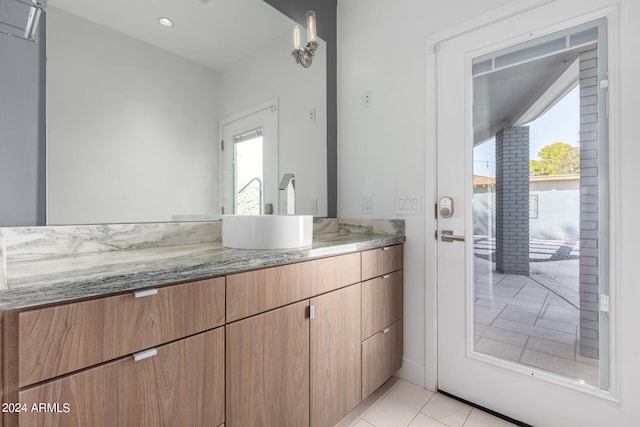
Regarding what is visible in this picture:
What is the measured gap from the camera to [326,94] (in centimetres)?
205

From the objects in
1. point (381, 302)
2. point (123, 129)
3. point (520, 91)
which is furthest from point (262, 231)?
point (520, 91)

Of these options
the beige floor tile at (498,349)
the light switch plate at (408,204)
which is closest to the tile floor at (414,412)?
the beige floor tile at (498,349)

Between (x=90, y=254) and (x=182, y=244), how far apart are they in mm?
349

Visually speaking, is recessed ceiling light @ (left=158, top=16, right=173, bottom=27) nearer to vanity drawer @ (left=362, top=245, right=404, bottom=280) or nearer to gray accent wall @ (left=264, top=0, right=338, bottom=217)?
gray accent wall @ (left=264, top=0, right=338, bottom=217)

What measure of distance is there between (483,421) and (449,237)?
902 mm

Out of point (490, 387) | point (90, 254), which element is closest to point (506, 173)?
point (490, 387)

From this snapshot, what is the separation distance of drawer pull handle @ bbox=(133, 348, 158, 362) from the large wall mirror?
64 centimetres

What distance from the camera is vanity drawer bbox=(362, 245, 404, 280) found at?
1506mm

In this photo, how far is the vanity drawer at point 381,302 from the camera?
1510mm

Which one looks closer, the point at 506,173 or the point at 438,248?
the point at 506,173

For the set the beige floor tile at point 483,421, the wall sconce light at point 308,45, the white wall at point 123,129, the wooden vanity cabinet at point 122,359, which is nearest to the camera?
the wooden vanity cabinet at point 122,359

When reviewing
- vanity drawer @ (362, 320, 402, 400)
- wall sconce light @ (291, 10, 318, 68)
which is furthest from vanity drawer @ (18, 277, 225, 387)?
wall sconce light @ (291, 10, 318, 68)

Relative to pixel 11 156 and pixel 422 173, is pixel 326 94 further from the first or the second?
pixel 11 156

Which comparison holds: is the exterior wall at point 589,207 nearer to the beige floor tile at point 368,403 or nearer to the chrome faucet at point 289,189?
the beige floor tile at point 368,403
